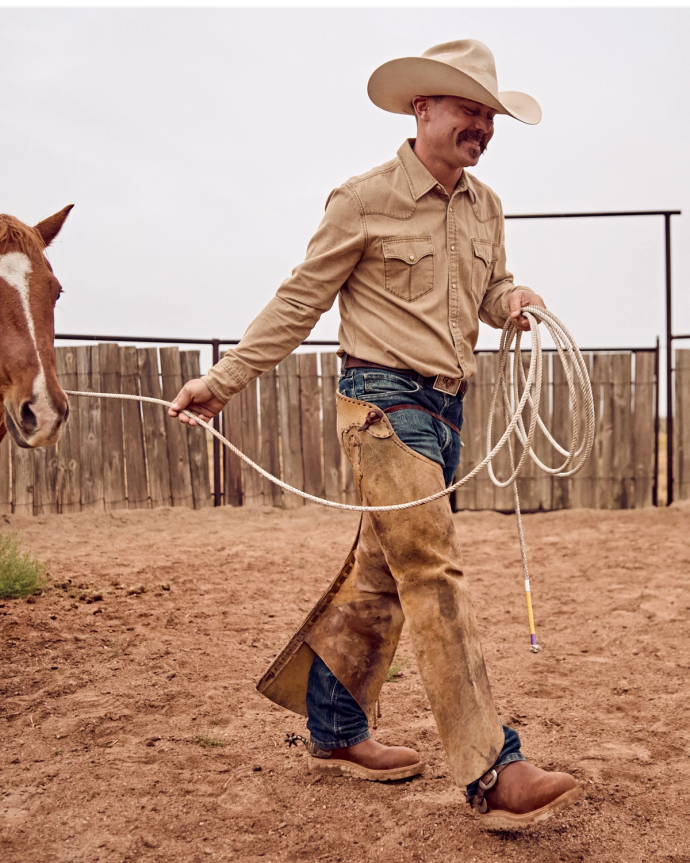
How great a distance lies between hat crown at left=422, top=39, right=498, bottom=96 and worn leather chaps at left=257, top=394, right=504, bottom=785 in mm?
995

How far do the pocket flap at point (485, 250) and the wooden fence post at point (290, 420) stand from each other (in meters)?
5.65

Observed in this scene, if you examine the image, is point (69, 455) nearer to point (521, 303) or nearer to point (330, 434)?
point (330, 434)

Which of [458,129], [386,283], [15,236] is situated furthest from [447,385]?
[15,236]

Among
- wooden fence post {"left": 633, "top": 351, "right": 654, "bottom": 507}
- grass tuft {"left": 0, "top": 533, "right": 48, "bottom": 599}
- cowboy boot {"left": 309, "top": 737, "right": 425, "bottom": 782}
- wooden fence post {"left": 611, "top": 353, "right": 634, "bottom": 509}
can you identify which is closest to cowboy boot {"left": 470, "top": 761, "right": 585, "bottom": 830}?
cowboy boot {"left": 309, "top": 737, "right": 425, "bottom": 782}

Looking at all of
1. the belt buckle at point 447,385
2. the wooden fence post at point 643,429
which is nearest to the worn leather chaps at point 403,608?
the belt buckle at point 447,385

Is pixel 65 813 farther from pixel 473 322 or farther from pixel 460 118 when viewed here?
pixel 460 118

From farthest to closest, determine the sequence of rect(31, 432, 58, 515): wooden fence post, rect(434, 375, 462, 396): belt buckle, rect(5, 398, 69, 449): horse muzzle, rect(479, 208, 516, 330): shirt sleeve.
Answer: rect(31, 432, 58, 515): wooden fence post < rect(5, 398, 69, 449): horse muzzle < rect(479, 208, 516, 330): shirt sleeve < rect(434, 375, 462, 396): belt buckle

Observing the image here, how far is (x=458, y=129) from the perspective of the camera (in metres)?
2.30

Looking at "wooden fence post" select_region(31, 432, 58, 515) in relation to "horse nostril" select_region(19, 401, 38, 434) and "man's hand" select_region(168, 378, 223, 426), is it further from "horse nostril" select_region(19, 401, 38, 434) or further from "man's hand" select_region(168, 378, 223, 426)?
"man's hand" select_region(168, 378, 223, 426)

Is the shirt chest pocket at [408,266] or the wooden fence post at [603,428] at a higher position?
the shirt chest pocket at [408,266]

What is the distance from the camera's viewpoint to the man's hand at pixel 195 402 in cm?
230

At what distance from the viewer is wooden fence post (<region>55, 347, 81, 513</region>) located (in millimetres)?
7672

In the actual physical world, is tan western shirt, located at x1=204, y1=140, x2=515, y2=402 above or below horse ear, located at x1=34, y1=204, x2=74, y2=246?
below

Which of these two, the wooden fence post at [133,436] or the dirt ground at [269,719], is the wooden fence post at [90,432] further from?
the dirt ground at [269,719]
